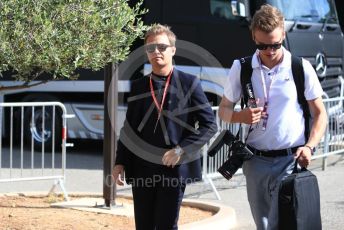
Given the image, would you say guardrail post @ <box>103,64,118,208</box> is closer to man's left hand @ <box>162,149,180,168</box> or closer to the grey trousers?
man's left hand @ <box>162,149,180,168</box>

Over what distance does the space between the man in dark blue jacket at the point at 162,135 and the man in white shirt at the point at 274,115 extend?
421 mm

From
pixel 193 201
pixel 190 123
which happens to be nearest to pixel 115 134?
pixel 193 201

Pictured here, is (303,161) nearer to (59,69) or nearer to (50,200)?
(59,69)

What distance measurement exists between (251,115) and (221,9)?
7257 mm

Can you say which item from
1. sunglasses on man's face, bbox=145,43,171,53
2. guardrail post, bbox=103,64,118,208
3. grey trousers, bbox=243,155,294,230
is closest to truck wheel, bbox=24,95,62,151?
guardrail post, bbox=103,64,118,208

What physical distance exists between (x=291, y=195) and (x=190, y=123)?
1004 mm

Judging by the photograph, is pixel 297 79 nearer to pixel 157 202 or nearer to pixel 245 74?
pixel 245 74

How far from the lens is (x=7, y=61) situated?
242 inches

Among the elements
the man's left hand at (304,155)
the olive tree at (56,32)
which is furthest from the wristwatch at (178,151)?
the olive tree at (56,32)

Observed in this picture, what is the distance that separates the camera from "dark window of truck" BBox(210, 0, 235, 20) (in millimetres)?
11688

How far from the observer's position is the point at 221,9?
11.8m

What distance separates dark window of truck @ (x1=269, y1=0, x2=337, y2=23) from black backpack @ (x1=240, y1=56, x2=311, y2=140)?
675 centimetres

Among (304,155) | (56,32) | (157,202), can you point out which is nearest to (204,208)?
(56,32)

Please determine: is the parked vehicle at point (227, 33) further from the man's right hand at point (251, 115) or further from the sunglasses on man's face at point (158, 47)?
the man's right hand at point (251, 115)
